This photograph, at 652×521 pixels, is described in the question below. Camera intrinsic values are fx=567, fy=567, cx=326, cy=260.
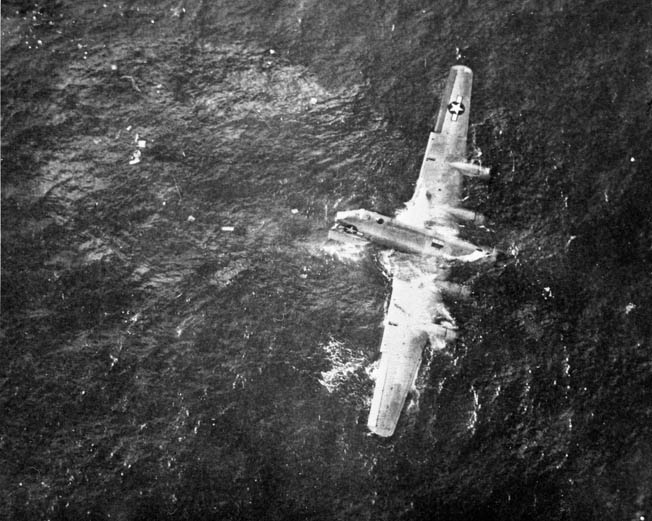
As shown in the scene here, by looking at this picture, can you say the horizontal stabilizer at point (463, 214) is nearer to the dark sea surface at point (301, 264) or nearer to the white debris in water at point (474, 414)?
the dark sea surface at point (301, 264)

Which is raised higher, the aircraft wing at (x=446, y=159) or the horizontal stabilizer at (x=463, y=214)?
the aircraft wing at (x=446, y=159)

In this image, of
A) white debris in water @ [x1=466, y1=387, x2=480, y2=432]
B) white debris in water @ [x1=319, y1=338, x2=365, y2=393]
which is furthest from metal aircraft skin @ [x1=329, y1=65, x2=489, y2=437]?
white debris in water @ [x1=466, y1=387, x2=480, y2=432]

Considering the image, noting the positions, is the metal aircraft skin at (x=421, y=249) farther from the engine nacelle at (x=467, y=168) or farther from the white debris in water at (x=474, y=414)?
the white debris in water at (x=474, y=414)

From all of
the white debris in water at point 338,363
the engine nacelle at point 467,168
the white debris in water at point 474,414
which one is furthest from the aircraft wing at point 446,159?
the white debris in water at point 474,414

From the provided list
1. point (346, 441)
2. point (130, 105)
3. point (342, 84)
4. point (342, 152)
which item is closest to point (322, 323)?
point (346, 441)

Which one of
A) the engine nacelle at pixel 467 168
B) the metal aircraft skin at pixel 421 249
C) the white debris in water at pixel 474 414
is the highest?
the engine nacelle at pixel 467 168

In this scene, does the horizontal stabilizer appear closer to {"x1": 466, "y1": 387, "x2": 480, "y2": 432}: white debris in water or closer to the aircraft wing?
the aircraft wing
